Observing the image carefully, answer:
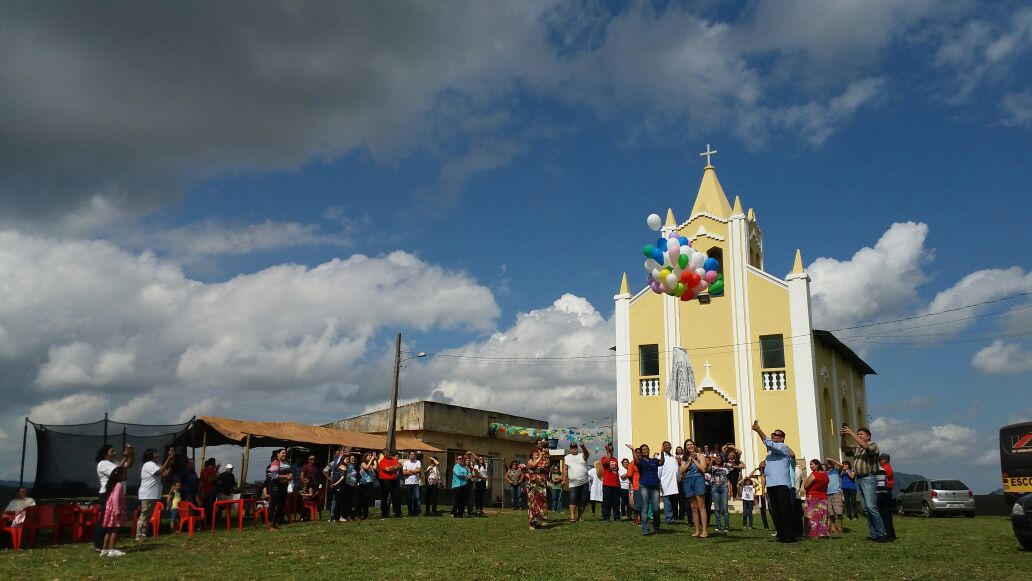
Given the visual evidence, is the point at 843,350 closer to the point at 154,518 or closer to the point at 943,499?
the point at 943,499

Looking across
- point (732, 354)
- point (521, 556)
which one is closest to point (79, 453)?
point (521, 556)

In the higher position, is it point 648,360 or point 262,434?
point 648,360

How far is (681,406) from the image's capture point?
27.0 meters

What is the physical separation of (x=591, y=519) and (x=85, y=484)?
35.4 ft

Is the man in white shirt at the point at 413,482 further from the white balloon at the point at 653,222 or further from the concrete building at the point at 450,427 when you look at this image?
the concrete building at the point at 450,427

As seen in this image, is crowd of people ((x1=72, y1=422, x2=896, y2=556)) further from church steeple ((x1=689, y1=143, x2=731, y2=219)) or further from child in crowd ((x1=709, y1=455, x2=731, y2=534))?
church steeple ((x1=689, y1=143, x2=731, y2=219))

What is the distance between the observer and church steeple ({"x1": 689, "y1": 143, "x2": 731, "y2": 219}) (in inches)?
1123

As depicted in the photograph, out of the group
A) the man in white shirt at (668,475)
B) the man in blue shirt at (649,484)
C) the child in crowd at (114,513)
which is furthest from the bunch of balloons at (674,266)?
the child in crowd at (114,513)

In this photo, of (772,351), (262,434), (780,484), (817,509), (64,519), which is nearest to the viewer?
(780,484)

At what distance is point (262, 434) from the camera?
19.3 meters

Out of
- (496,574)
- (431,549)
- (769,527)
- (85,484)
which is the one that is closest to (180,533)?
(85,484)

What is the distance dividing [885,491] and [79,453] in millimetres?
15115

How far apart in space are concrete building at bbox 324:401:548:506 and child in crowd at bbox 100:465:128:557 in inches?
903

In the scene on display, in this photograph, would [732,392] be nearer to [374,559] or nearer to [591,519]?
[591,519]
